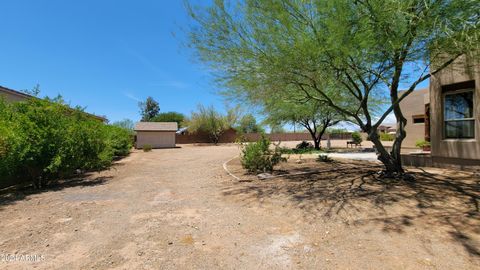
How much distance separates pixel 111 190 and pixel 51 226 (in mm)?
Answer: 3403

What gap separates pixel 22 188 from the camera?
9.05 metres

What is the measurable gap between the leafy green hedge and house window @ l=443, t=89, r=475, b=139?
12.5 m

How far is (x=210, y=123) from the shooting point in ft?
155

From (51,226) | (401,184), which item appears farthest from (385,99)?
(51,226)

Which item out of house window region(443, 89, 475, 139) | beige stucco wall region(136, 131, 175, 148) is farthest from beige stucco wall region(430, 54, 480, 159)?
beige stucco wall region(136, 131, 175, 148)

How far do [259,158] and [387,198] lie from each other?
16.8 feet

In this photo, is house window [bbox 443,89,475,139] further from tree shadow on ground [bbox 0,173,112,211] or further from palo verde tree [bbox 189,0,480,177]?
tree shadow on ground [bbox 0,173,112,211]

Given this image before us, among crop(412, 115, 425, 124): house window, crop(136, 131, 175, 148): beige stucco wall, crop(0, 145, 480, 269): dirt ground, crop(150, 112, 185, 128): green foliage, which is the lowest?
crop(0, 145, 480, 269): dirt ground

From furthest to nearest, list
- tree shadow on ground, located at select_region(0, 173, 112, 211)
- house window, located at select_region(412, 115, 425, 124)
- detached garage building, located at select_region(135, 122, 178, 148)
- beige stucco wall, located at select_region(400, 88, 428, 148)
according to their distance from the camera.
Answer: detached garage building, located at select_region(135, 122, 178, 148), house window, located at select_region(412, 115, 425, 124), beige stucco wall, located at select_region(400, 88, 428, 148), tree shadow on ground, located at select_region(0, 173, 112, 211)

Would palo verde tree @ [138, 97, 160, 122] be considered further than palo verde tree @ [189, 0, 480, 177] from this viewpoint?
Yes

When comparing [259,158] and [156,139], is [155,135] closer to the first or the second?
[156,139]

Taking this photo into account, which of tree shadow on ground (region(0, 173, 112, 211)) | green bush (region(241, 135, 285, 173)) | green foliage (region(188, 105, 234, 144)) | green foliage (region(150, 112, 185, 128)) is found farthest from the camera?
green foliage (region(150, 112, 185, 128))

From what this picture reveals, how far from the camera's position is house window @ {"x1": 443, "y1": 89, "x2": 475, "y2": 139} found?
31.6 feet

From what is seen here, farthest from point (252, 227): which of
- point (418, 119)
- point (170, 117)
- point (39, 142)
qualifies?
point (170, 117)
